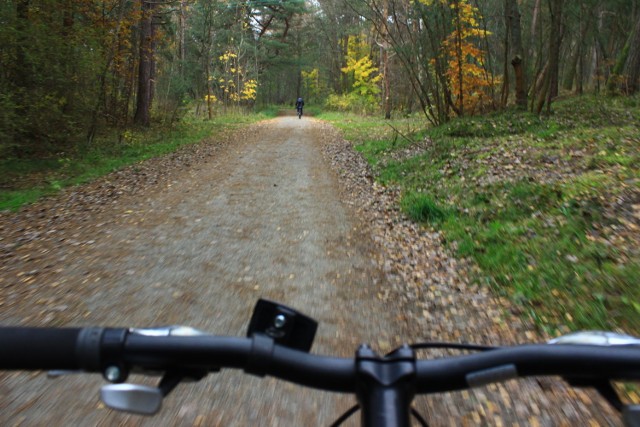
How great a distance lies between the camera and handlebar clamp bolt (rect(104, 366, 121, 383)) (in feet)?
3.99

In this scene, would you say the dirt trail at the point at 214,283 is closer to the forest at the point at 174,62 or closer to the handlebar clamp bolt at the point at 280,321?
the handlebar clamp bolt at the point at 280,321

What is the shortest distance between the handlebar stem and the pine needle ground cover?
12.8 ft

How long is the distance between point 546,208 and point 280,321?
6658mm

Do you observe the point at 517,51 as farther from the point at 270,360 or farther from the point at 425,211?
the point at 270,360

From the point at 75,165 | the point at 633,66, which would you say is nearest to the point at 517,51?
the point at 633,66

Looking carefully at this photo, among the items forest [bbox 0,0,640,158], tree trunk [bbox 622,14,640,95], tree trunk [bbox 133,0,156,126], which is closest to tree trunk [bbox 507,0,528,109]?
forest [bbox 0,0,640,158]

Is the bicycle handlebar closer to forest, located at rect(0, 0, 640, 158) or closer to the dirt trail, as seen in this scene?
the dirt trail

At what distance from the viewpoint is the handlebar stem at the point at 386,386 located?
1061 millimetres

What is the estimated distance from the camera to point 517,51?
1528 centimetres

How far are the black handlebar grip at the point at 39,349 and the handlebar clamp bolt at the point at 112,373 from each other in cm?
7

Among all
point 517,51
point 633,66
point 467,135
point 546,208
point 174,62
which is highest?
point 174,62

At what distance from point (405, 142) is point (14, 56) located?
11538 mm

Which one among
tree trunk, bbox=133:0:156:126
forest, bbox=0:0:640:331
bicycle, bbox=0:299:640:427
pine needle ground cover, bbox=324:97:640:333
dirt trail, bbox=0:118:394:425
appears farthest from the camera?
tree trunk, bbox=133:0:156:126

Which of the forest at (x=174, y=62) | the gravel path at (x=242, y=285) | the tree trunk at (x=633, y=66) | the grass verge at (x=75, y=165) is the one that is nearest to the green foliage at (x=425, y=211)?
the gravel path at (x=242, y=285)
